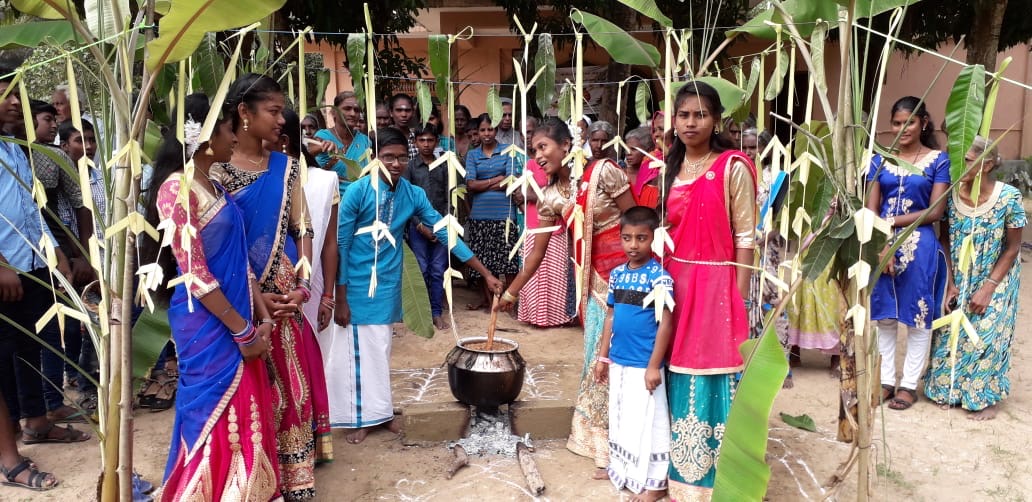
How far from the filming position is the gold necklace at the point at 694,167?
3059 millimetres

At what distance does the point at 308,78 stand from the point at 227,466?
323cm

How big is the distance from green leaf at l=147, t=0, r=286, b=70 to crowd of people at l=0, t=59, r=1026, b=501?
0.74 feet

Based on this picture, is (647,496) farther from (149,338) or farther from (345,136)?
(345,136)

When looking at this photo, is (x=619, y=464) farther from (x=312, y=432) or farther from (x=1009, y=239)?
(x=1009, y=239)

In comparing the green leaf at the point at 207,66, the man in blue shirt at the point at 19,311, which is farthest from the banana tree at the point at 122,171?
the man in blue shirt at the point at 19,311

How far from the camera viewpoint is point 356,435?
13.0ft

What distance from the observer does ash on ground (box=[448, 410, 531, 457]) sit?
3.78 meters

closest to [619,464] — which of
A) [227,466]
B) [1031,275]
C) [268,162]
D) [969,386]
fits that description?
[227,466]

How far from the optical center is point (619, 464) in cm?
334

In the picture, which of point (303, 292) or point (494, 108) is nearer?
point (303, 292)

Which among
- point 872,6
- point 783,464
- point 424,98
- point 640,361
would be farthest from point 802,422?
point 424,98

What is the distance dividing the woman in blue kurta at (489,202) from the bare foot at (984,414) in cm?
374

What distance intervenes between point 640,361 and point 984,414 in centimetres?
256

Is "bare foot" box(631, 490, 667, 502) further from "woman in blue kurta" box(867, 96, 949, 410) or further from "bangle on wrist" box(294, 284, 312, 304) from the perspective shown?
"woman in blue kurta" box(867, 96, 949, 410)
